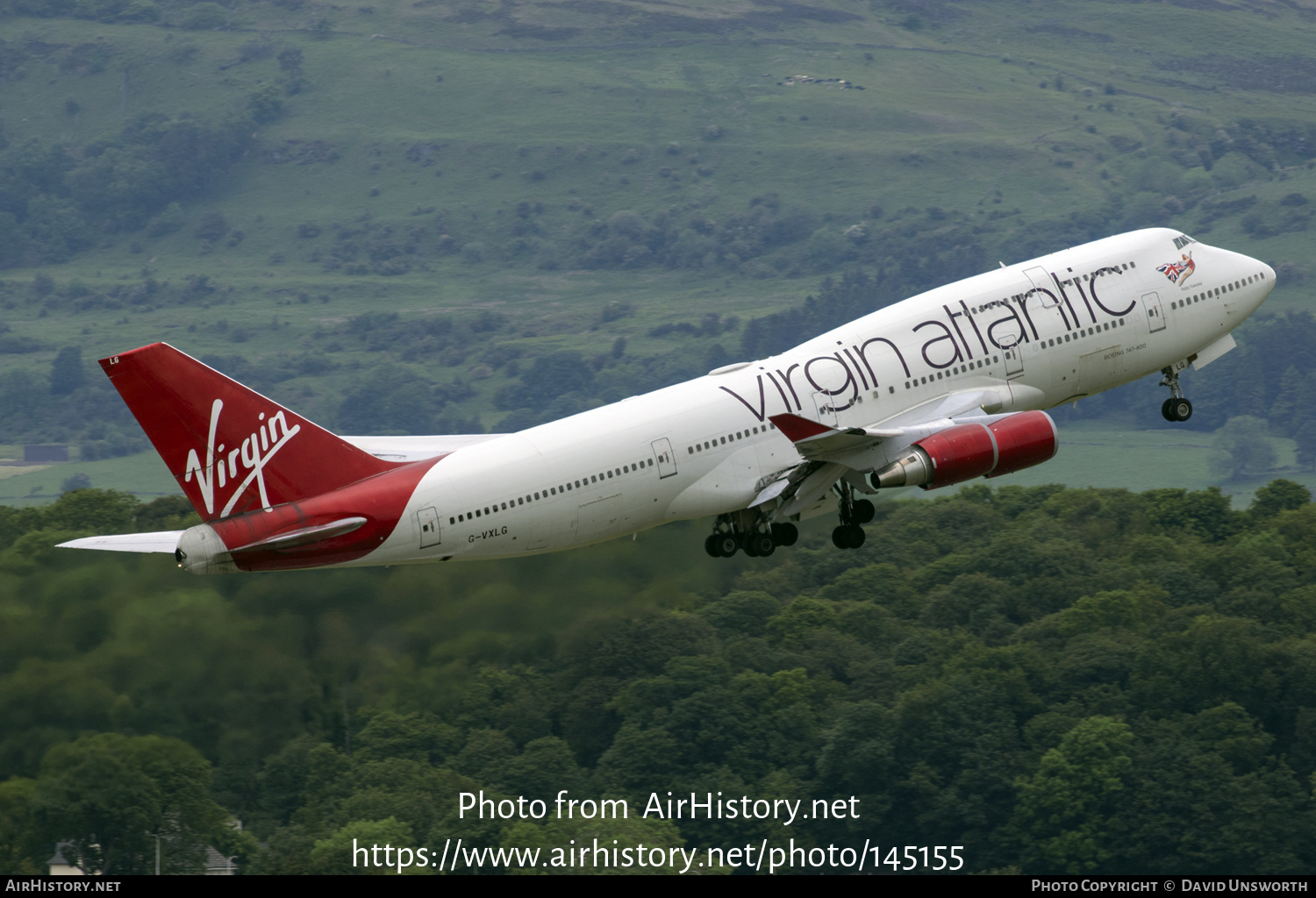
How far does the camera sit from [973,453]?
Answer: 135 ft

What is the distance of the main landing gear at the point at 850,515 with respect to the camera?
44.0m

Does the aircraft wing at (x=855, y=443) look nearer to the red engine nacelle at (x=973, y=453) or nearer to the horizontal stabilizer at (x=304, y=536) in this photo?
the red engine nacelle at (x=973, y=453)

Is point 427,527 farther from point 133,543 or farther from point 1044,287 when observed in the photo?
point 1044,287

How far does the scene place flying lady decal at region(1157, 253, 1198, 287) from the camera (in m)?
47.6

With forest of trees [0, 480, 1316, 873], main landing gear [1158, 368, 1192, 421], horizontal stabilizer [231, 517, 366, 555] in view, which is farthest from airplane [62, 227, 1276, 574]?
forest of trees [0, 480, 1316, 873]

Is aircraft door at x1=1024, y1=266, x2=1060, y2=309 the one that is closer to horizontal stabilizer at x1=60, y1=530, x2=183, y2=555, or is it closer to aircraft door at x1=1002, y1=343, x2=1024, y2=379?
aircraft door at x1=1002, y1=343, x2=1024, y2=379

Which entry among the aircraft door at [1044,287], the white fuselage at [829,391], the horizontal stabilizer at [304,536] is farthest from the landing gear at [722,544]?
the horizontal stabilizer at [304,536]

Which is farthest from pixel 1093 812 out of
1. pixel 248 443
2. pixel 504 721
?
pixel 248 443

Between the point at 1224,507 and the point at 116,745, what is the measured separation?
71.9 m

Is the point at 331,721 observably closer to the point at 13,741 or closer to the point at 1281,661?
the point at 13,741

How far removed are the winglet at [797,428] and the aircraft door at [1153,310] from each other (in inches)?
427

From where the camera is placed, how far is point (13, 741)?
55.1m

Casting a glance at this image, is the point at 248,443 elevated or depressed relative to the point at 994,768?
elevated

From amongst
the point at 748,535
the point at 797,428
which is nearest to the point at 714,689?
the point at 748,535
